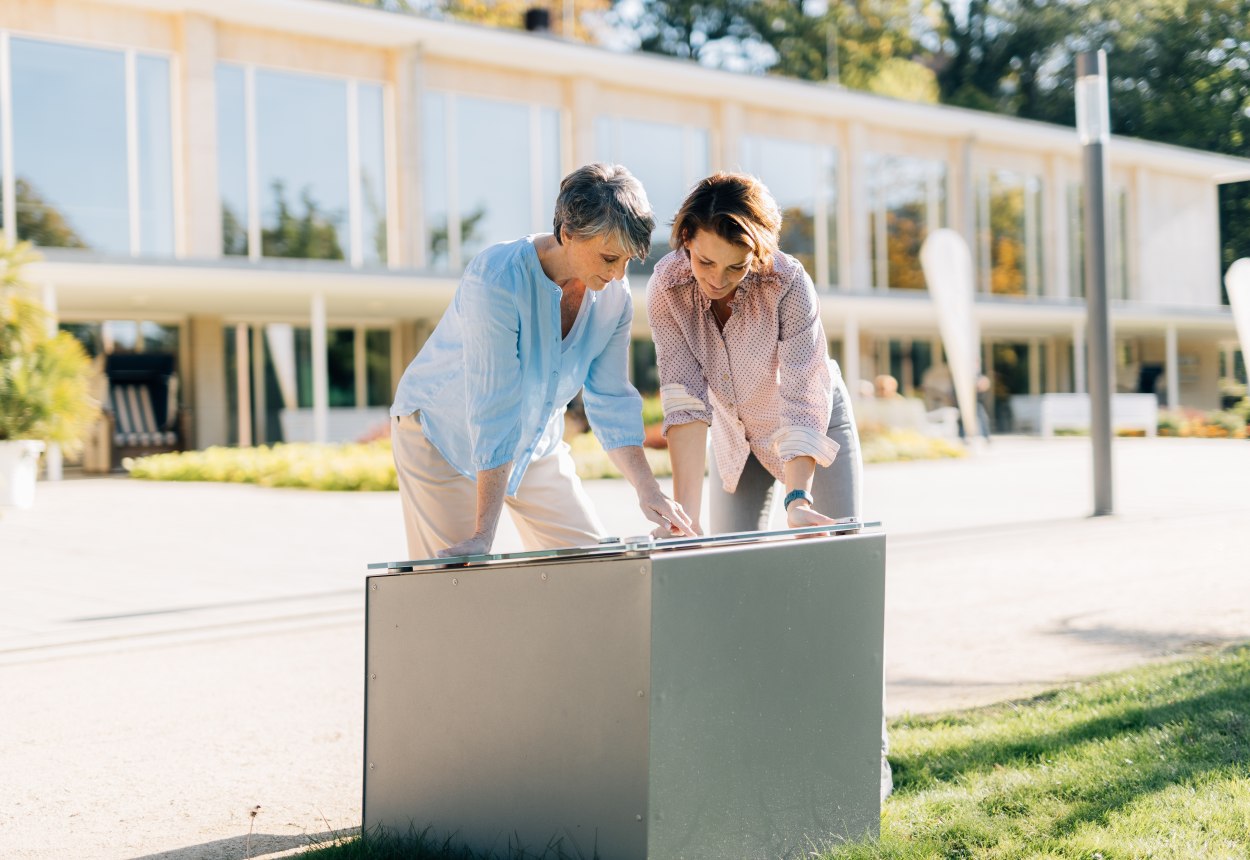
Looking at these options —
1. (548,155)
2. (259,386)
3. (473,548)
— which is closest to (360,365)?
(259,386)

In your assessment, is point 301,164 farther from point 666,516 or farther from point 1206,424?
point 666,516

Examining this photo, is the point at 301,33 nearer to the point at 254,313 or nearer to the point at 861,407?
the point at 254,313

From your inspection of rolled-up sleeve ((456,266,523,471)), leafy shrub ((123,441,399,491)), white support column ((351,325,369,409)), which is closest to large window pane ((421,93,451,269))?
white support column ((351,325,369,409))

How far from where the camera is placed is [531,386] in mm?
3062

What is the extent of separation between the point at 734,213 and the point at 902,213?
27443 millimetres

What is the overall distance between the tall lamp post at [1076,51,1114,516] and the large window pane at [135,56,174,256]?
13.8 m

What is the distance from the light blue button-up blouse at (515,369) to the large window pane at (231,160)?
17938 millimetres

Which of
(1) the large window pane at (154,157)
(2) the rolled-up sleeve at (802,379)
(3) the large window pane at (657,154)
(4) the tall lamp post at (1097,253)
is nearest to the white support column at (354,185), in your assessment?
(1) the large window pane at (154,157)

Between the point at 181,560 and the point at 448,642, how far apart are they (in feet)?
21.7

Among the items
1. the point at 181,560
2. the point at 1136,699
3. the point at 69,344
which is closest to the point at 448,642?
the point at 1136,699

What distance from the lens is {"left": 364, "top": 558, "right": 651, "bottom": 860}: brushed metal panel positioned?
7.99 feet

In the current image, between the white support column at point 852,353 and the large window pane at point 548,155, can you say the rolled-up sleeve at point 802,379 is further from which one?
the white support column at point 852,353

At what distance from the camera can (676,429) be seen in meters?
3.27

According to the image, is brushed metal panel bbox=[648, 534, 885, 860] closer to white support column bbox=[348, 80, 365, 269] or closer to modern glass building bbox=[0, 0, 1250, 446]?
modern glass building bbox=[0, 0, 1250, 446]
